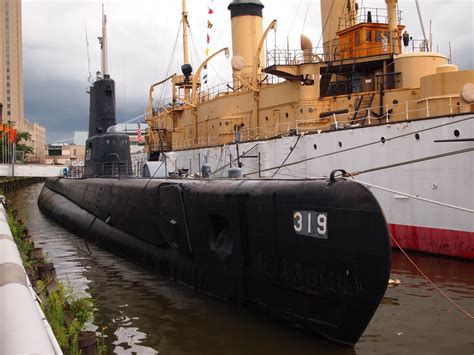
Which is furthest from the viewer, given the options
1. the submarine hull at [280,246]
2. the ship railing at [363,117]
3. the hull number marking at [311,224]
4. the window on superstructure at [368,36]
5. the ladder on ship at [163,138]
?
the ladder on ship at [163,138]

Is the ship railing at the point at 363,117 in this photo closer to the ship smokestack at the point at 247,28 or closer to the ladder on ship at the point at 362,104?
the ladder on ship at the point at 362,104

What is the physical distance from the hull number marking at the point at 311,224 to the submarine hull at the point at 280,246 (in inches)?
0.6

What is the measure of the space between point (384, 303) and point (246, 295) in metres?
2.92

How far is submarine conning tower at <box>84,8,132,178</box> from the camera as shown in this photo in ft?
74.5

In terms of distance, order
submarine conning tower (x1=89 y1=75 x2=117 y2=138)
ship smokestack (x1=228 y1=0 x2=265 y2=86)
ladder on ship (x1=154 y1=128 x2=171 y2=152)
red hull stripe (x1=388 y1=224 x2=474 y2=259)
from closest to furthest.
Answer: red hull stripe (x1=388 y1=224 x2=474 y2=259) < submarine conning tower (x1=89 y1=75 x2=117 y2=138) < ship smokestack (x1=228 y1=0 x2=265 y2=86) < ladder on ship (x1=154 y1=128 x2=171 y2=152)

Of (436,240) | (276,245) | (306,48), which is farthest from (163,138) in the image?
(276,245)

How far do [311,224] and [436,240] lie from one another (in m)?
8.18

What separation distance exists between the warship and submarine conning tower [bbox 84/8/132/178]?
6.89 feet

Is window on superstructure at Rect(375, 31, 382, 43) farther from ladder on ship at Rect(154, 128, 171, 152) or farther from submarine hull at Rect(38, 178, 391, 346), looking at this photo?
ladder on ship at Rect(154, 128, 171, 152)

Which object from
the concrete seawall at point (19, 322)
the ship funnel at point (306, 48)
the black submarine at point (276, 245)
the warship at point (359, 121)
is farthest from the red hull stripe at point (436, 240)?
the concrete seawall at point (19, 322)

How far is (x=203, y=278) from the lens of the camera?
1041 cm

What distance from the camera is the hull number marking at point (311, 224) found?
7.51 meters

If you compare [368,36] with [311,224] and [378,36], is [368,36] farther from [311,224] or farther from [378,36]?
[311,224]

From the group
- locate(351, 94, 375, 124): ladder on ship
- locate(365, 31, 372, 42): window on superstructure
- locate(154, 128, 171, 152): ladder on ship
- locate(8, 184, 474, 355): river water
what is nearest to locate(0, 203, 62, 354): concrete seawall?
locate(8, 184, 474, 355): river water
